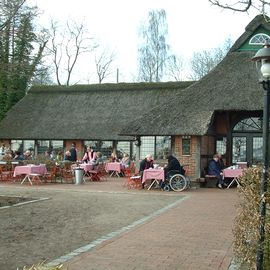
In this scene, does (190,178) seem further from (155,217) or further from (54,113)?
(54,113)

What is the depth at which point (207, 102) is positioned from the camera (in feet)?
70.9

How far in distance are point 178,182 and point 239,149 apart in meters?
6.02

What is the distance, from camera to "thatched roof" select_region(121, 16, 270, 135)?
67.6 ft

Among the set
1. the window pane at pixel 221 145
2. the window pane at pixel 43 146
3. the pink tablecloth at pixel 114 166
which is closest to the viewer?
the window pane at pixel 221 145

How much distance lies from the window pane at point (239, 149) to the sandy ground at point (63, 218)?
6.71 m

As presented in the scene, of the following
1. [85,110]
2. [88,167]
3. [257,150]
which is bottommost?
[88,167]

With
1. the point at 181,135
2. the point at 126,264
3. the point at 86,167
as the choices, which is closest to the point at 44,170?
the point at 86,167

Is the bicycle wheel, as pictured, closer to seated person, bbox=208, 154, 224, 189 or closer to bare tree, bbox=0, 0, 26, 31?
seated person, bbox=208, 154, 224, 189

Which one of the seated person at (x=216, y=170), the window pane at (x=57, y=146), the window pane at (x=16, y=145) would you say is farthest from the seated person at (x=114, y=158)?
the seated person at (x=216, y=170)

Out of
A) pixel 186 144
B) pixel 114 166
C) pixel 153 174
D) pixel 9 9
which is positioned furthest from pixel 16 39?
pixel 114 166

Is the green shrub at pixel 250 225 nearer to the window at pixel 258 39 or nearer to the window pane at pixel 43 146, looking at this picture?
the window at pixel 258 39

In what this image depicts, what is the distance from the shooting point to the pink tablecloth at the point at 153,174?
18716 mm

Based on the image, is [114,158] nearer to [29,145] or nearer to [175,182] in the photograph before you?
[29,145]

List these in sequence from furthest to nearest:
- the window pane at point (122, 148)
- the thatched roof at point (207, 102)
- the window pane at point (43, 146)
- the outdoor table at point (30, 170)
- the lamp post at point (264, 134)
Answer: the window pane at point (43, 146) < the window pane at point (122, 148) < the outdoor table at point (30, 170) < the thatched roof at point (207, 102) < the lamp post at point (264, 134)
